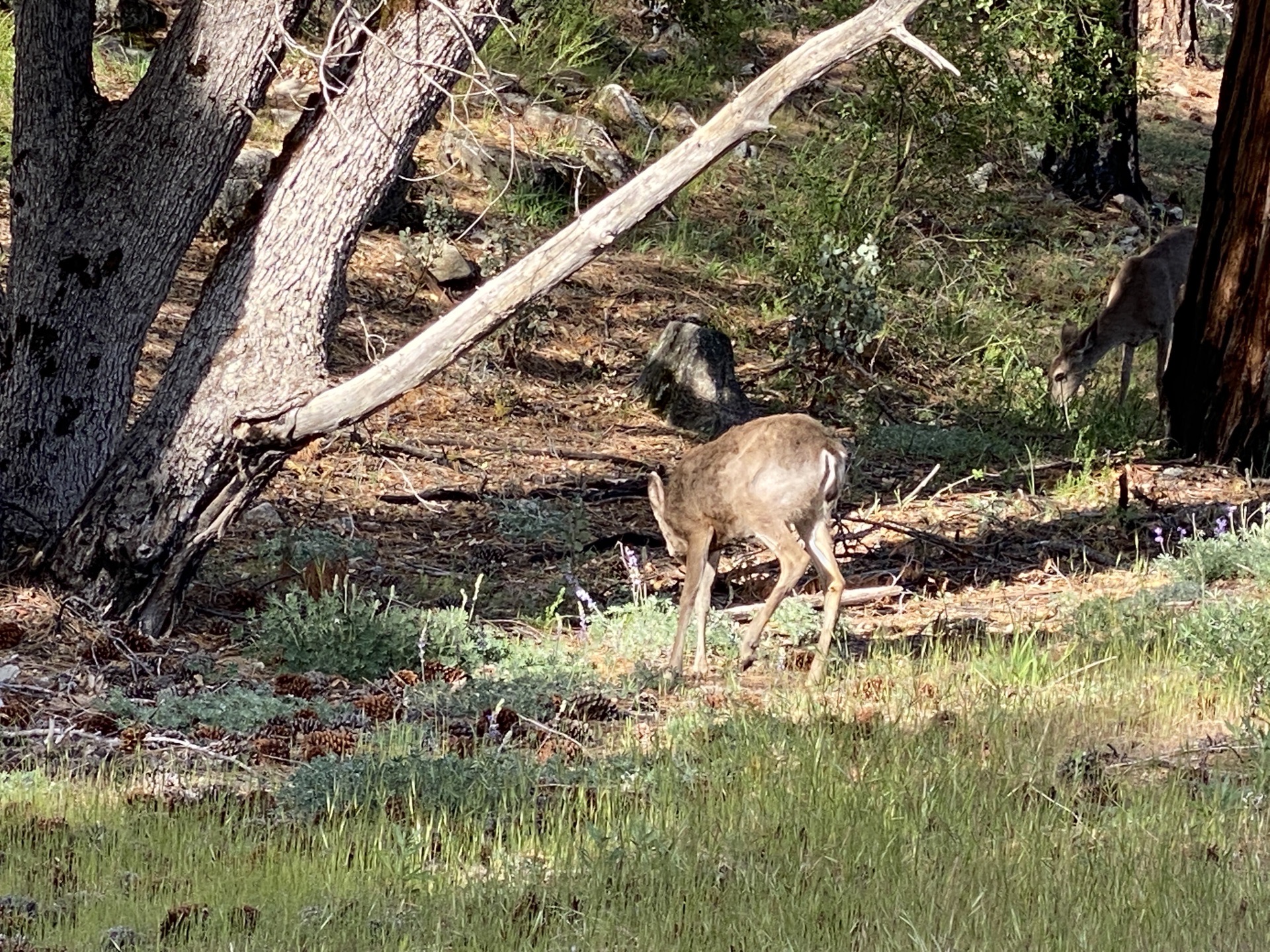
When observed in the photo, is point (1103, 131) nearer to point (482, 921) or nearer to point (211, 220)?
point (211, 220)

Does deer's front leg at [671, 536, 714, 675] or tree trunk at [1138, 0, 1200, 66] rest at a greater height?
deer's front leg at [671, 536, 714, 675]

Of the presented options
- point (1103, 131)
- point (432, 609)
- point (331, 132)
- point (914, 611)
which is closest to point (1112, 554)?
point (914, 611)

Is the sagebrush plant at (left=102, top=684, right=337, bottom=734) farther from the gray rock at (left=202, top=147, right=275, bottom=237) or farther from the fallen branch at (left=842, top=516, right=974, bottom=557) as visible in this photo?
the gray rock at (left=202, top=147, right=275, bottom=237)

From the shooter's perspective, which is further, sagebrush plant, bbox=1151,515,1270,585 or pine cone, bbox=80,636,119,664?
sagebrush plant, bbox=1151,515,1270,585

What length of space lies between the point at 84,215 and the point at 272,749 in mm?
2904

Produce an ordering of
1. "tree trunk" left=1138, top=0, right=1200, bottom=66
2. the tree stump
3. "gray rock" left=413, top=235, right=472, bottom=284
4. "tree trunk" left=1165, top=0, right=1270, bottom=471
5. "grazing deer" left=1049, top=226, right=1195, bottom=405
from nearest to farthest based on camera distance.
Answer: "tree trunk" left=1165, top=0, right=1270, bottom=471
the tree stump
"gray rock" left=413, top=235, right=472, bottom=284
"grazing deer" left=1049, top=226, right=1195, bottom=405
"tree trunk" left=1138, top=0, right=1200, bottom=66

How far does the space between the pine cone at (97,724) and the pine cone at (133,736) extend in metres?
0.06

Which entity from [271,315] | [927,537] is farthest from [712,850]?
[927,537]

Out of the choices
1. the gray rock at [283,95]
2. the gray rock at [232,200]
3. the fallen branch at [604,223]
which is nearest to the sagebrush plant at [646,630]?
the fallen branch at [604,223]

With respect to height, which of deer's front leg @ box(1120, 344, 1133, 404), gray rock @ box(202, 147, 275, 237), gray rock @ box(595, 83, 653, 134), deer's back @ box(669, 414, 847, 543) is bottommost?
deer's front leg @ box(1120, 344, 1133, 404)

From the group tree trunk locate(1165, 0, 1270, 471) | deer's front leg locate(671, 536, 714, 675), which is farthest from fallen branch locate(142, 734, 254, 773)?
tree trunk locate(1165, 0, 1270, 471)

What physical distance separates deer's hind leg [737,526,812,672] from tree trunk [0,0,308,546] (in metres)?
2.95

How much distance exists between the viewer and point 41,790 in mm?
5344

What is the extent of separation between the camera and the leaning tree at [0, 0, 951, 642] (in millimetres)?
7410
